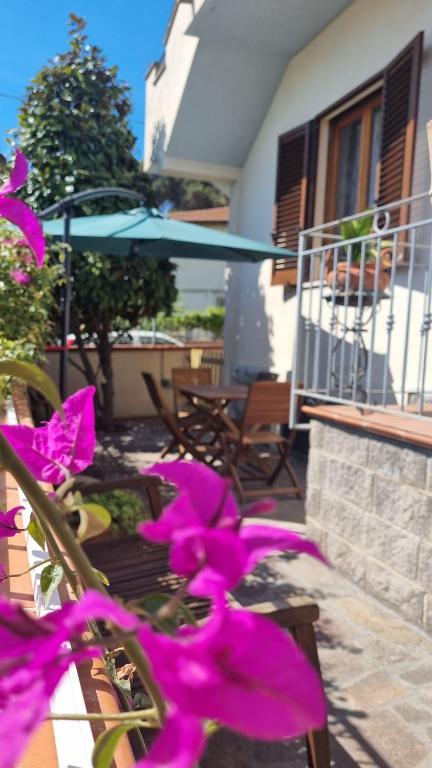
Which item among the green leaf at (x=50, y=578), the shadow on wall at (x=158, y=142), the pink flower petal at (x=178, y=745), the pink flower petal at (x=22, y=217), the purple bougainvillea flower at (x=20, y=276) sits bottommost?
the green leaf at (x=50, y=578)

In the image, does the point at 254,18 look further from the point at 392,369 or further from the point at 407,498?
the point at 407,498

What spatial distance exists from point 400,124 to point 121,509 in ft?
12.0

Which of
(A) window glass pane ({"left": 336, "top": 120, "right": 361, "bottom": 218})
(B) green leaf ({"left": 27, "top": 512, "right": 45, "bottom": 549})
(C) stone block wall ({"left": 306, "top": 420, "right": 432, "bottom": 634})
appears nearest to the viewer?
(B) green leaf ({"left": 27, "top": 512, "right": 45, "bottom": 549})

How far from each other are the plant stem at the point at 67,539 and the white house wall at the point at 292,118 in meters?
4.84

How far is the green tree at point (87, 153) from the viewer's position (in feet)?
22.1

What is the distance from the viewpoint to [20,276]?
3.59 meters

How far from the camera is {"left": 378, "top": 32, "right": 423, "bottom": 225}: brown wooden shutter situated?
457 cm

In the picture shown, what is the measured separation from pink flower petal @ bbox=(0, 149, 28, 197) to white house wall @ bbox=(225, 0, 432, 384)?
15.2ft

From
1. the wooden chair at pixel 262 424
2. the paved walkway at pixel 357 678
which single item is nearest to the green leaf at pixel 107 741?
the paved walkway at pixel 357 678

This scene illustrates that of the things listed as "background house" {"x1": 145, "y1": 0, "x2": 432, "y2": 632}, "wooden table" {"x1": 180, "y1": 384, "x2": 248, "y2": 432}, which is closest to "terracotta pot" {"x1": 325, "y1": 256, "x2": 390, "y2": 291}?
"background house" {"x1": 145, "y1": 0, "x2": 432, "y2": 632}

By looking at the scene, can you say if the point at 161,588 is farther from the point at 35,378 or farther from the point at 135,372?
the point at 135,372

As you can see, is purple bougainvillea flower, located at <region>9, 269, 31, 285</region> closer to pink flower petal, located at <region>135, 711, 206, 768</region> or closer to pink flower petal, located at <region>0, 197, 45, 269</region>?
pink flower petal, located at <region>0, 197, 45, 269</region>

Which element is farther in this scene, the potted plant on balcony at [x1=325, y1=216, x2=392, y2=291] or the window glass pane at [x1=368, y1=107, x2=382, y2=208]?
the window glass pane at [x1=368, y1=107, x2=382, y2=208]

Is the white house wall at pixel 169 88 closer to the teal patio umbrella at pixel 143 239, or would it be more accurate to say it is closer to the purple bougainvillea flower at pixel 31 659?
the teal patio umbrella at pixel 143 239
